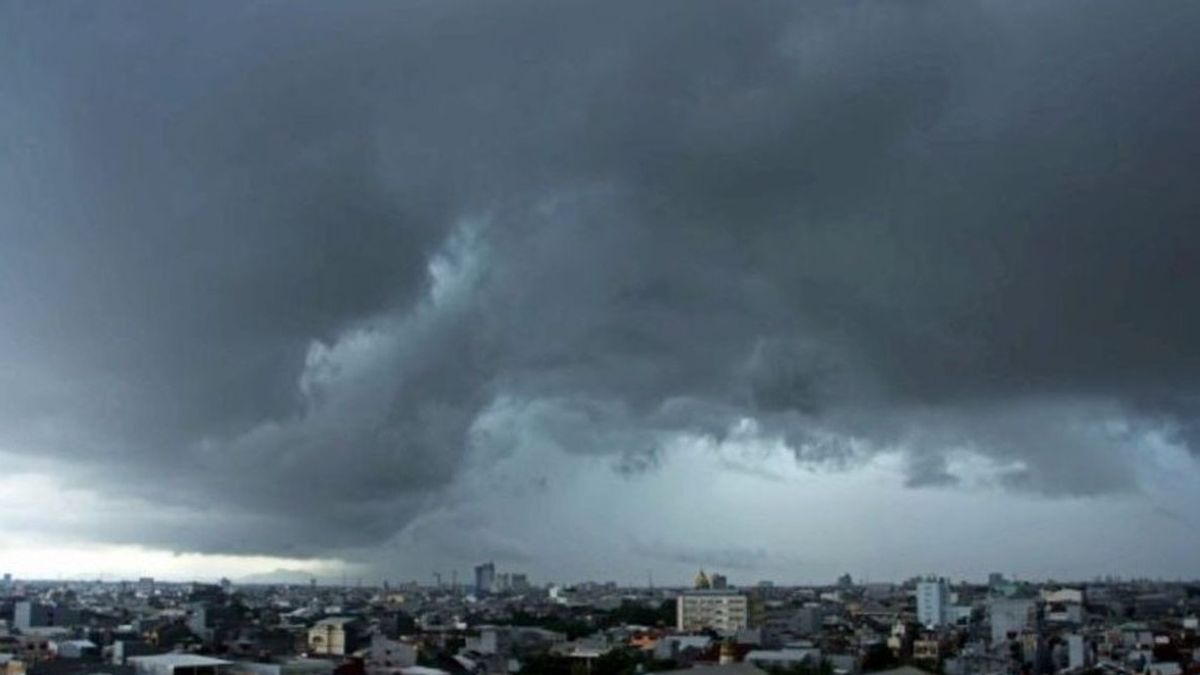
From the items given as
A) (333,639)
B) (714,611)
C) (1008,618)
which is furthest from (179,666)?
(714,611)

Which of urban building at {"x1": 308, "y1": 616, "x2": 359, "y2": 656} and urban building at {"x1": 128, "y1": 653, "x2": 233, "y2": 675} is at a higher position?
urban building at {"x1": 128, "y1": 653, "x2": 233, "y2": 675}

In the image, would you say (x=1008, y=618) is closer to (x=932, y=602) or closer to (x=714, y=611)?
(x=932, y=602)

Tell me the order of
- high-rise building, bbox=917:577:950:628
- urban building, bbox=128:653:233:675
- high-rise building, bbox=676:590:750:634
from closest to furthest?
1. urban building, bbox=128:653:233:675
2. high-rise building, bbox=676:590:750:634
3. high-rise building, bbox=917:577:950:628

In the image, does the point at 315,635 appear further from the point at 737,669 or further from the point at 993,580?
the point at 993,580

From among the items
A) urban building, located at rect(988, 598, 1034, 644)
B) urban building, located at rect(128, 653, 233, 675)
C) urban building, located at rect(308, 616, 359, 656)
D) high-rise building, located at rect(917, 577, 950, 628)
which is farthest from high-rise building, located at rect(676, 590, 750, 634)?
urban building, located at rect(128, 653, 233, 675)

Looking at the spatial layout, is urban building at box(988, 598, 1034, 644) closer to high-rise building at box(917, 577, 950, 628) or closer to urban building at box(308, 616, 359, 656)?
high-rise building at box(917, 577, 950, 628)

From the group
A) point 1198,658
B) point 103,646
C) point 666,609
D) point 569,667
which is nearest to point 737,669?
point 569,667
